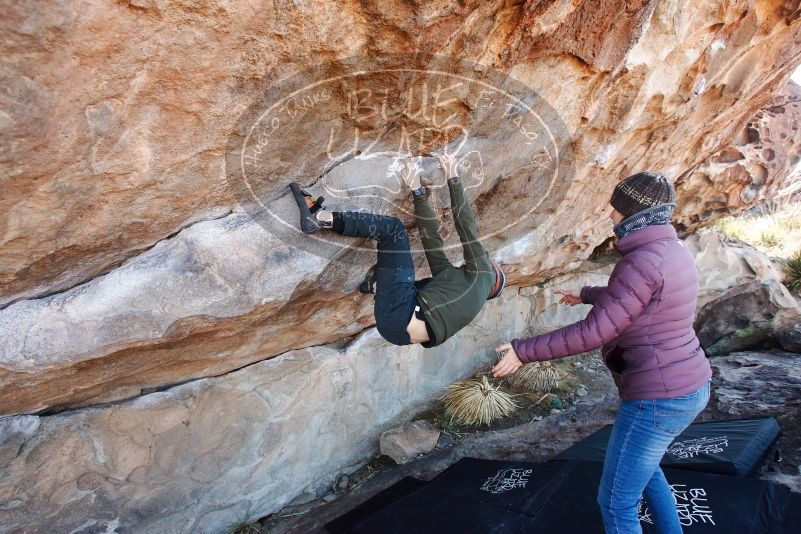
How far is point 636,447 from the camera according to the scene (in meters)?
2.28

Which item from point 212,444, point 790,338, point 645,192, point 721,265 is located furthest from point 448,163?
point 721,265

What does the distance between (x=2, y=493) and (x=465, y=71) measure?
3.26m

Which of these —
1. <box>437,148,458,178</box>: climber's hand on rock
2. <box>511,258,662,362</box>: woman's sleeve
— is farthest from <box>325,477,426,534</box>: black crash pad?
<box>437,148,458,178</box>: climber's hand on rock

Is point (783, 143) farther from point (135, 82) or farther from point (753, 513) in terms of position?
point (135, 82)

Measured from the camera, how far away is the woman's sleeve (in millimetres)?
2107

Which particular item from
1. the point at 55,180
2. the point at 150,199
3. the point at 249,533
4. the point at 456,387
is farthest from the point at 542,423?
the point at 55,180

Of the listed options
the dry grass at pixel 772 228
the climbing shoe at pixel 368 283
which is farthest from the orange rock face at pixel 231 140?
the dry grass at pixel 772 228

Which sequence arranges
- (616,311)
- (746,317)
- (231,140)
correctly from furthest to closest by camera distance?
(746,317) → (231,140) → (616,311)

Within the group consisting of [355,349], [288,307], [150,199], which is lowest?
[355,349]

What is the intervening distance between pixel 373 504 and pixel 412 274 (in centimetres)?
184

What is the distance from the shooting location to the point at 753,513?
301 cm

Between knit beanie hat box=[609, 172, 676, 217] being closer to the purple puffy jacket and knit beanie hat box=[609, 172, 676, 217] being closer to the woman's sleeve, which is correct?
the purple puffy jacket

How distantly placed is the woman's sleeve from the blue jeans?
41 centimetres

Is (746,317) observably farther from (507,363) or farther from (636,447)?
(507,363)
